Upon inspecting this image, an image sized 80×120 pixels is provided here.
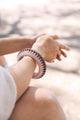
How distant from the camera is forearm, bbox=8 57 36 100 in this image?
0.58 m

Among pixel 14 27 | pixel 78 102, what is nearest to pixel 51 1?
pixel 14 27

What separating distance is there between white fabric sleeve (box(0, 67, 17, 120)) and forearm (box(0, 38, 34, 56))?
0.22m

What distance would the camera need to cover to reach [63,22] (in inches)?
72.1

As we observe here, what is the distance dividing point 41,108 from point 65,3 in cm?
182

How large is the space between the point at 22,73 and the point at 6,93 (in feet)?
0.28

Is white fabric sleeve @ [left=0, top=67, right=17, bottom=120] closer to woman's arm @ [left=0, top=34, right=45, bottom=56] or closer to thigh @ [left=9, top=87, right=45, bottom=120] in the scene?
thigh @ [left=9, top=87, right=45, bottom=120]

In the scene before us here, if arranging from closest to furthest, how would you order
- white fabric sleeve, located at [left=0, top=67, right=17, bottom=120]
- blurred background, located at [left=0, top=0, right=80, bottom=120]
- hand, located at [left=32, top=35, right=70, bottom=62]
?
white fabric sleeve, located at [left=0, top=67, right=17, bottom=120], hand, located at [left=32, top=35, right=70, bottom=62], blurred background, located at [left=0, top=0, right=80, bottom=120]

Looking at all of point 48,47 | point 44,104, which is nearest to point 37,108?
point 44,104

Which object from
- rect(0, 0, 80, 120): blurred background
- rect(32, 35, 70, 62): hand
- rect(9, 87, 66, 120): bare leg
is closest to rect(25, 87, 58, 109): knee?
rect(9, 87, 66, 120): bare leg

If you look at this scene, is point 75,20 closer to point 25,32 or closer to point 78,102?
point 25,32

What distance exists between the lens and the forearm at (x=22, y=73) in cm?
58

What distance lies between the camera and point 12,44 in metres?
0.75

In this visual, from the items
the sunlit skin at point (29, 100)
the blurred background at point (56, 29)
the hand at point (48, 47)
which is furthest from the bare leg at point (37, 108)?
the blurred background at point (56, 29)

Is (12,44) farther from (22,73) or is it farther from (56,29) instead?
(56,29)
